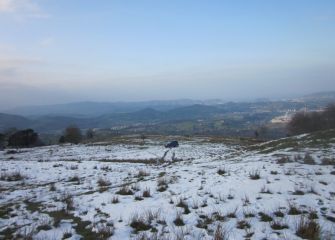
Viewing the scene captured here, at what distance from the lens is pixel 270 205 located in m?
9.05

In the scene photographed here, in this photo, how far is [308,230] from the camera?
6.78 m

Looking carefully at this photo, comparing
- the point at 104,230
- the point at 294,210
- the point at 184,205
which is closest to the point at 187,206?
the point at 184,205

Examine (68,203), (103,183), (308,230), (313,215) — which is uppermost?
(308,230)

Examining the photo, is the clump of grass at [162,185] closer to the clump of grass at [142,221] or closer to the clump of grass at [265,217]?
the clump of grass at [142,221]

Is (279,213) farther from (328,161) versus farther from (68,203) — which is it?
(328,161)

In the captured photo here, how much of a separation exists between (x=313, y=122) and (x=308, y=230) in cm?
7908

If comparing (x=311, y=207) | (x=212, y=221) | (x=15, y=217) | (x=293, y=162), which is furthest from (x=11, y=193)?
(x=293, y=162)

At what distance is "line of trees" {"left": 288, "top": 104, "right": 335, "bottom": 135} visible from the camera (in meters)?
77.2

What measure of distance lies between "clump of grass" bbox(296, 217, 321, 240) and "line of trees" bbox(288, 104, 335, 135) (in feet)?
253

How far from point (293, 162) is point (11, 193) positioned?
13.2m

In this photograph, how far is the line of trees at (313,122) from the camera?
253 feet

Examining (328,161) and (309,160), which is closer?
(328,161)

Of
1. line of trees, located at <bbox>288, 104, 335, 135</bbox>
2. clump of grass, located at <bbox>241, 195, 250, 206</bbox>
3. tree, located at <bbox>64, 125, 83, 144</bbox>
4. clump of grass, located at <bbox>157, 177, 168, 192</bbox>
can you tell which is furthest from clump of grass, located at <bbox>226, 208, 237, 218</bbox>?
tree, located at <bbox>64, 125, 83, 144</bbox>

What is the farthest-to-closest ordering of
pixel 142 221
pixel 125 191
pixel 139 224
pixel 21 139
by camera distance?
pixel 21 139
pixel 125 191
pixel 142 221
pixel 139 224
